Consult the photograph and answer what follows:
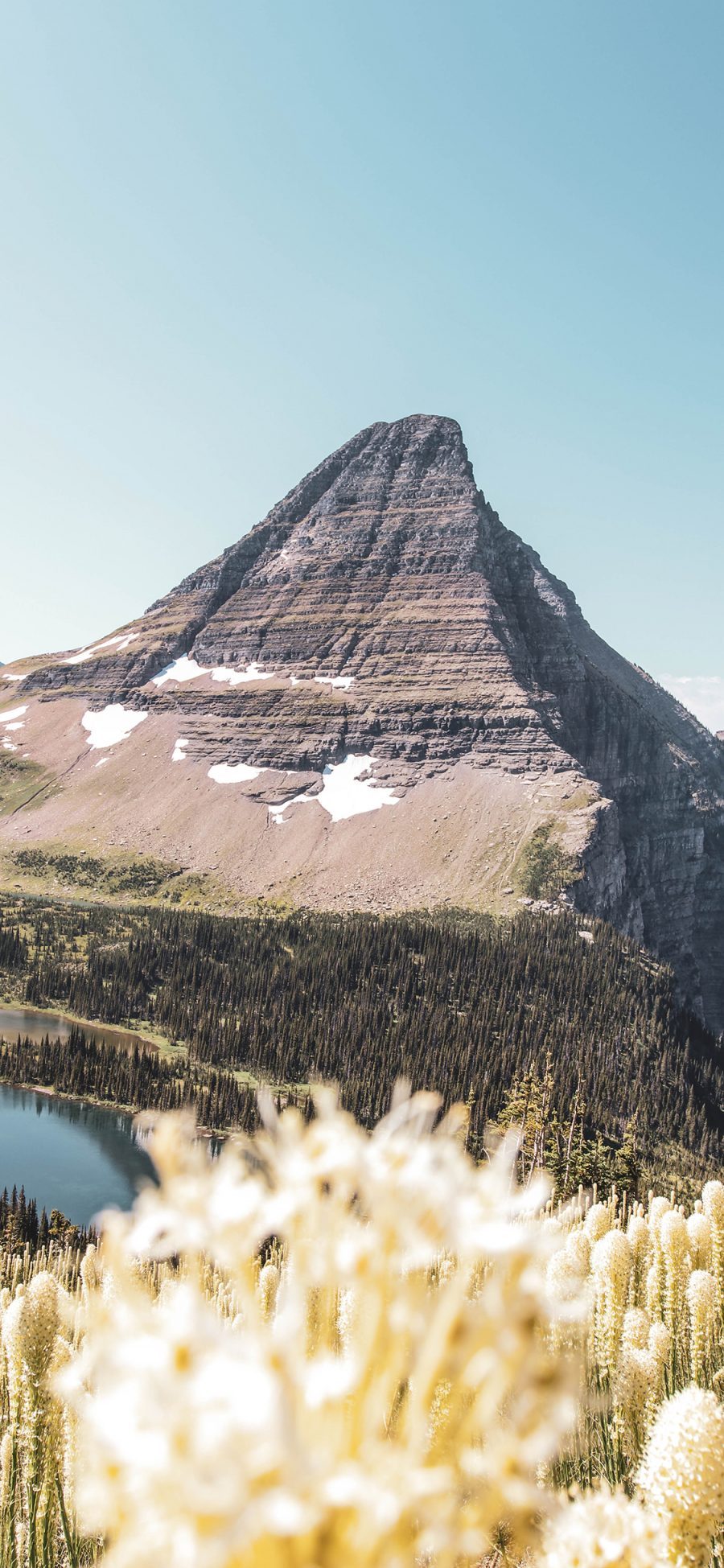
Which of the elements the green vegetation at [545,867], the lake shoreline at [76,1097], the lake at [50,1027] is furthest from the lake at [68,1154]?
the green vegetation at [545,867]

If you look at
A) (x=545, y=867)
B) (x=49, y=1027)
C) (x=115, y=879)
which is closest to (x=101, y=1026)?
(x=49, y=1027)

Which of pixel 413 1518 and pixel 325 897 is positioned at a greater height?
pixel 413 1518

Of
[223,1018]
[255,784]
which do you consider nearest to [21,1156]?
[223,1018]

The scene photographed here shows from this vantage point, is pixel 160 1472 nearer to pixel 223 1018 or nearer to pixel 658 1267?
pixel 658 1267

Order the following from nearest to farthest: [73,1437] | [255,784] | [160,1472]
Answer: [160,1472]
[73,1437]
[255,784]

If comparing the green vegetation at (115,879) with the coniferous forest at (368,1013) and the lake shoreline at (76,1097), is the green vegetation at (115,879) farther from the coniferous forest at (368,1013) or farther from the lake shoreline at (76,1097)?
the lake shoreline at (76,1097)

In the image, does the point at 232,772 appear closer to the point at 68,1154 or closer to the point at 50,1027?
the point at 50,1027

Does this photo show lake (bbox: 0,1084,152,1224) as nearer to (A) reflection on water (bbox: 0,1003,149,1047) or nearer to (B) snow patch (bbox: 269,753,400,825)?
(A) reflection on water (bbox: 0,1003,149,1047)
